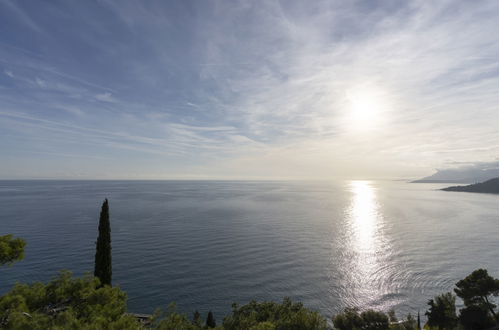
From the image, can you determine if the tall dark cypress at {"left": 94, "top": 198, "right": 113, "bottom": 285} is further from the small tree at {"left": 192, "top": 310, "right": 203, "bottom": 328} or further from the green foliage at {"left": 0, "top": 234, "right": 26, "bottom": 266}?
the green foliage at {"left": 0, "top": 234, "right": 26, "bottom": 266}

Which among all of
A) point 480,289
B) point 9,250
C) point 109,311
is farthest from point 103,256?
point 480,289

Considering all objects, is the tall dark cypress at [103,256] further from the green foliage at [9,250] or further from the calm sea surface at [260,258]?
the green foliage at [9,250]

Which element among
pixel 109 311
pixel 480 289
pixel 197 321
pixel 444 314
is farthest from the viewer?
pixel 444 314

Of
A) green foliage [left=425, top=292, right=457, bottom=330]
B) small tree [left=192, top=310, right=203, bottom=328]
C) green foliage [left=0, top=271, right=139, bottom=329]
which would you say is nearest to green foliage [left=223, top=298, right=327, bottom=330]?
small tree [left=192, top=310, right=203, bottom=328]

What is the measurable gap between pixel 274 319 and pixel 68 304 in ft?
70.1

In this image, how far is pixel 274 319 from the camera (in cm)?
2878

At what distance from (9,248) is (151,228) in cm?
8314

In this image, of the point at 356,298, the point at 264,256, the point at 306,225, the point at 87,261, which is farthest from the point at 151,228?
the point at 356,298

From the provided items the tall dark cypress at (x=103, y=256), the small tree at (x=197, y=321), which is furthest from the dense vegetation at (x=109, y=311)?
the small tree at (x=197, y=321)

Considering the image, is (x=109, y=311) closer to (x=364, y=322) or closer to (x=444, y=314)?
(x=364, y=322)

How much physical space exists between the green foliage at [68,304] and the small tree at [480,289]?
44.5 meters

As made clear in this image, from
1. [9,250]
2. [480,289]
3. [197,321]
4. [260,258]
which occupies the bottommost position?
[260,258]

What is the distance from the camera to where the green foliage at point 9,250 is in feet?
48.4

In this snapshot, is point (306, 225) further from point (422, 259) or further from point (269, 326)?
point (269, 326)
